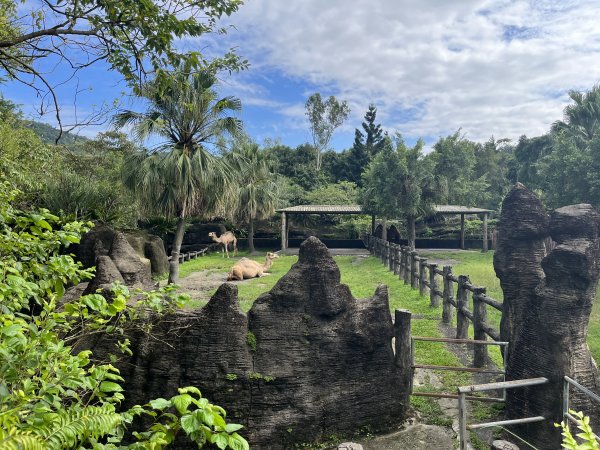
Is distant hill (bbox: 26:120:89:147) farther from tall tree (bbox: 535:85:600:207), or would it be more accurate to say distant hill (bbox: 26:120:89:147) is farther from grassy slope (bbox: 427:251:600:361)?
tall tree (bbox: 535:85:600:207)

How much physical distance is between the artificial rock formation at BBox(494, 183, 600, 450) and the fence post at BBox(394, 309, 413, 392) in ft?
3.73

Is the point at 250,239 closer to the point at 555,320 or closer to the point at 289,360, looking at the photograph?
the point at 289,360

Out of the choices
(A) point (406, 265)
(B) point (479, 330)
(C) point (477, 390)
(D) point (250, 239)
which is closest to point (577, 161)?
(A) point (406, 265)

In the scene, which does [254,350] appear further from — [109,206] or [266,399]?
[109,206]

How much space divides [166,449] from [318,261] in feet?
8.68

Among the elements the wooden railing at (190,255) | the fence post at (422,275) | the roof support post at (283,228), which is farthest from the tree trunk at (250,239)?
the fence post at (422,275)

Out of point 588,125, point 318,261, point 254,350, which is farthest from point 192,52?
point 588,125

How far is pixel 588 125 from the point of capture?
21219 mm

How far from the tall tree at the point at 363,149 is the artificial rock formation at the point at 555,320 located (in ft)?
126

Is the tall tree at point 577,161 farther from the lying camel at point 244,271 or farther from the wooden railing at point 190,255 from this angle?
the wooden railing at point 190,255

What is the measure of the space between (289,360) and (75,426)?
329 centimetres

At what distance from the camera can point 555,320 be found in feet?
14.0

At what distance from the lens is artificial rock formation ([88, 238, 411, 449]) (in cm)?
447

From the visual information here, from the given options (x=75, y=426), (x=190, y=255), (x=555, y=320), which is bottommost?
(x=190, y=255)
